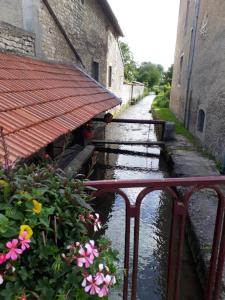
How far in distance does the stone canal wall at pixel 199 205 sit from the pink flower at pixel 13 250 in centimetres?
255

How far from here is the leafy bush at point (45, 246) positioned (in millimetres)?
1255

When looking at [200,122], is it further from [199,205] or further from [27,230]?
[27,230]

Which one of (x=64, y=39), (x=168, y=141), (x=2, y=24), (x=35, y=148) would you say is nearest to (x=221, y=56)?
(x=168, y=141)

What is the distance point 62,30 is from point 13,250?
28.4ft

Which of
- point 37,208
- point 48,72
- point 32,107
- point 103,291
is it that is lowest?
point 103,291

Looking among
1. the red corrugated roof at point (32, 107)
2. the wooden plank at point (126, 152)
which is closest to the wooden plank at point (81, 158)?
the red corrugated roof at point (32, 107)

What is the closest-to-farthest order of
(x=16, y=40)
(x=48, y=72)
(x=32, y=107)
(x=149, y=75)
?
(x=32, y=107), (x=16, y=40), (x=48, y=72), (x=149, y=75)

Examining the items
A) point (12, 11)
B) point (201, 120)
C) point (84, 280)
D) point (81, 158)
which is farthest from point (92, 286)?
point (201, 120)

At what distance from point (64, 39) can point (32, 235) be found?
8825mm

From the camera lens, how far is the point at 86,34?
458 inches

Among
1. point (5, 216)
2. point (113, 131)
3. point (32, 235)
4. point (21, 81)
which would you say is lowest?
point (113, 131)

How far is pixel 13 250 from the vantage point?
122 cm

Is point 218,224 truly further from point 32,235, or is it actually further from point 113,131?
point 113,131

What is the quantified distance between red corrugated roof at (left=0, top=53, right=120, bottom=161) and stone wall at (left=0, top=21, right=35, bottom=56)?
0.90ft
